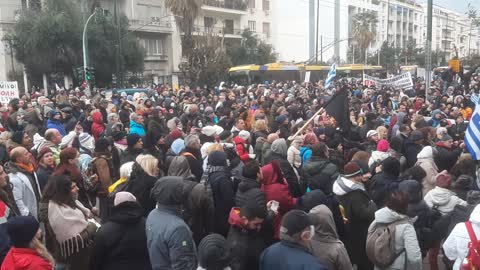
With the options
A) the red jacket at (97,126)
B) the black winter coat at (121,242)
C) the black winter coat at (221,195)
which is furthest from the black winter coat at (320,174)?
the red jacket at (97,126)

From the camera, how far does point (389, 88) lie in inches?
Answer: 865

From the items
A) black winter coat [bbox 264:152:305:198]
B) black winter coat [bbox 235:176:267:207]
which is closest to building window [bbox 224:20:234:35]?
black winter coat [bbox 264:152:305:198]

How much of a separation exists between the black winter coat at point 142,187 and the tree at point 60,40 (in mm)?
29984

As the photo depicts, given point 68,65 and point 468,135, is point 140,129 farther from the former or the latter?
point 68,65

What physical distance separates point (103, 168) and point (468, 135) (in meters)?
4.39

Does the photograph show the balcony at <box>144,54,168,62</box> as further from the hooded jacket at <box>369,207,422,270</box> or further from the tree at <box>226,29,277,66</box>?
the hooded jacket at <box>369,207,422,270</box>

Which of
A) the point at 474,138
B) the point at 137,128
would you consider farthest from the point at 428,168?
the point at 137,128

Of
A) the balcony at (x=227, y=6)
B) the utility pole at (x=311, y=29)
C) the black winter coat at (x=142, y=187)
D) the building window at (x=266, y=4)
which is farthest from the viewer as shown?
the utility pole at (x=311, y=29)

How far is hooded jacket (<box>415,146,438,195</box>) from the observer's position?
640cm

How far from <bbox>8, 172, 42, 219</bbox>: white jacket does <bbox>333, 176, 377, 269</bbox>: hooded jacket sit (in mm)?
3367

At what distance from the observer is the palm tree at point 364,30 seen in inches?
2778

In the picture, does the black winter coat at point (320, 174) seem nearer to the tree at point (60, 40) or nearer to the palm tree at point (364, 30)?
the tree at point (60, 40)

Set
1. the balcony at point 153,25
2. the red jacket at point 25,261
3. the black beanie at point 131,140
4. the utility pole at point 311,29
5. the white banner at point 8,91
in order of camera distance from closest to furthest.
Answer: the red jacket at point 25,261 → the black beanie at point 131,140 → the white banner at point 8,91 → the balcony at point 153,25 → the utility pole at point 311,29

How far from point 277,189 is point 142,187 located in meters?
1.42
